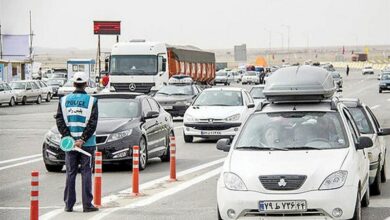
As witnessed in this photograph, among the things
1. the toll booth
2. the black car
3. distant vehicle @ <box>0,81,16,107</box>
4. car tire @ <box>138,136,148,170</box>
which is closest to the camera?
the black car

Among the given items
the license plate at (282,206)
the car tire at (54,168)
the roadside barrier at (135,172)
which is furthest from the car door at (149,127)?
the license plate at (282,206)

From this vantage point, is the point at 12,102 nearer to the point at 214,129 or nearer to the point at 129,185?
the point at 214,129

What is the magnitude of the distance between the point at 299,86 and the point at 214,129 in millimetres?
13961

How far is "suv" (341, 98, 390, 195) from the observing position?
1397cm

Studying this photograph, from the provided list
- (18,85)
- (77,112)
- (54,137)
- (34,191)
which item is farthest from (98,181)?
(18,85)

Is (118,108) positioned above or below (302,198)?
above

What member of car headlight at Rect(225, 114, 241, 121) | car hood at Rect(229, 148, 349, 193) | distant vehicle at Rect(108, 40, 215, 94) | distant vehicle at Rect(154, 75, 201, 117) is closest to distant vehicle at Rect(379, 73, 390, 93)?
distant vehicle at Rect(108, 40, 215, 94)

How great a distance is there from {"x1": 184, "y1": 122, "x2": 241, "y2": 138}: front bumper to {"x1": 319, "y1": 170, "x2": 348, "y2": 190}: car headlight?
15.4 m

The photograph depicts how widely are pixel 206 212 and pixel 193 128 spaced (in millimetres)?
13559

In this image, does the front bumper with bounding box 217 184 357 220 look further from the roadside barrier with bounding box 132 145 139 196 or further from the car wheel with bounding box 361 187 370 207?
the roadside barrier with bounding box 132 145 139 196

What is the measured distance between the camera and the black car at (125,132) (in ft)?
59.4

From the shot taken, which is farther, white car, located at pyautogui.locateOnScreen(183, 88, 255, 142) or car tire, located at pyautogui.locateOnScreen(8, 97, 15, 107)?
car tire, located at pyautogui.locateOnScreen(8, 97, 15, 107)

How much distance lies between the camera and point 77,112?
12.9 m

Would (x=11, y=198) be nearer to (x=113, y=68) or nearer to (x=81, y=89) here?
(x=81, y=89)
